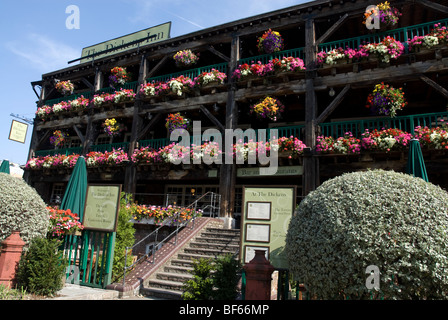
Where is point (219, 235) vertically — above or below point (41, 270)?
above

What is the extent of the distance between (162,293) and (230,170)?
283 inches

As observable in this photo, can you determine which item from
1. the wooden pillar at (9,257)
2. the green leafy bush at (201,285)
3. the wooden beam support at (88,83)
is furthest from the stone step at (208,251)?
the wooden beam support at (88,83)

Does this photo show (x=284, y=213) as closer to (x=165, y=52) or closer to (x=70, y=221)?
(x=70, y=221)

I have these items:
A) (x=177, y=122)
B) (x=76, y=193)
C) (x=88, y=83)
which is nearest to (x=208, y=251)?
(x=76, y=193)

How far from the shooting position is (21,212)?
7520mm

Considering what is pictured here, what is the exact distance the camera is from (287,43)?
677 inches

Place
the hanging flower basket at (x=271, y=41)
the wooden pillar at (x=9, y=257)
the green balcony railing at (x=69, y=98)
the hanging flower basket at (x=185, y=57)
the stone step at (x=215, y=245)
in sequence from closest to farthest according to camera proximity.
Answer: the wooden pillar at (x=9, y=257), the stone step at (x=215, y=245), the hanging flower basket at (x=271, y=41), the hanging flower basket at (x=185, y=57), the green balcony railing at (x=69, y=98)

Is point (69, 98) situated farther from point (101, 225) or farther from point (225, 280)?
point (225, 280)

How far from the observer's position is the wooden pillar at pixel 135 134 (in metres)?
17.1

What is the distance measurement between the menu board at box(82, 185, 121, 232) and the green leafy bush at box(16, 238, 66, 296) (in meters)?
1.45

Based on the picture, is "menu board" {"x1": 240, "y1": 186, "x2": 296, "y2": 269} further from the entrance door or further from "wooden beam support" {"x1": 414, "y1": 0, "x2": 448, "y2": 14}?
"wooden beam support" {"x1": 414, "y1": 0, "x2": 448, "y2": 14}

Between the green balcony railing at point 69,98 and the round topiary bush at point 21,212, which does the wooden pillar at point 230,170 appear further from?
the green balcony railing at point 69,98

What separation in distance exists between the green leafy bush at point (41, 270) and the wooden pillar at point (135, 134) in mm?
9678

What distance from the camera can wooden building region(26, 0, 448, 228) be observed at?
42.3 feet
